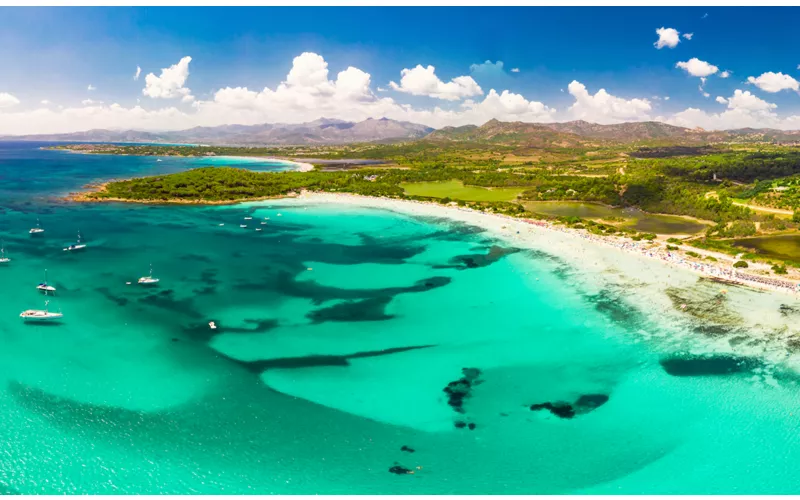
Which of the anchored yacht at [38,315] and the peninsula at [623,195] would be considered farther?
the peninsula at [623,195]

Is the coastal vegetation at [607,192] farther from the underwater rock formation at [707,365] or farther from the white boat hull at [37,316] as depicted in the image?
the white boat hull at [37,316]

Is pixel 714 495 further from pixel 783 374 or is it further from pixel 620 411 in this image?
pixel 783 374

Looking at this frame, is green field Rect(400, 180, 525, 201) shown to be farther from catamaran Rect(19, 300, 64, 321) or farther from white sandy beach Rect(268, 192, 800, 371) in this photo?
catamaran Rect(19, 300, 64, 321)

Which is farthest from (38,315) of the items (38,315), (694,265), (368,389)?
(694,265)

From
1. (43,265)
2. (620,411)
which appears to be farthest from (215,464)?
(43,265)

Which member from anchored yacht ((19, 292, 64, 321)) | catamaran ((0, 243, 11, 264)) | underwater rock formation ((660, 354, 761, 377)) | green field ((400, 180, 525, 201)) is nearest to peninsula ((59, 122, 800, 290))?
green field ((400, 180, 525, 201))

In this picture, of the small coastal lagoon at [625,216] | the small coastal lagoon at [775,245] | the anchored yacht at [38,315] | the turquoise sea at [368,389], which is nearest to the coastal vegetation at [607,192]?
the small coastal lagoon at [625,216]
